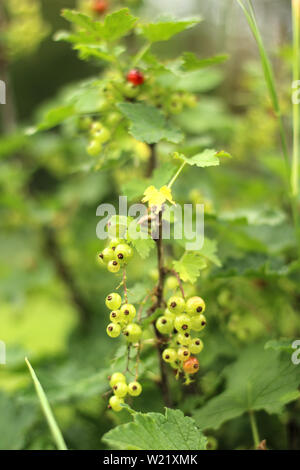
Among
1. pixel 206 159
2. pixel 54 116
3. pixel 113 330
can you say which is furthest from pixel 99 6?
pixel 113 330

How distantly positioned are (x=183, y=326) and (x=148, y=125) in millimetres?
223

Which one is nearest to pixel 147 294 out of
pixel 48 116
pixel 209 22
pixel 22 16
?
pixel 48 116

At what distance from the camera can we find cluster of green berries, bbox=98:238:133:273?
38cm

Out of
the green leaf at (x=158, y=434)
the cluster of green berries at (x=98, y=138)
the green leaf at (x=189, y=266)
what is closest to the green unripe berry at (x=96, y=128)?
the cluster of green berries at (x=98, y=138)

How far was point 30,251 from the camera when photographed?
Result: 1205mm

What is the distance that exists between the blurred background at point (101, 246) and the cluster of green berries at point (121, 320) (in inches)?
2.1

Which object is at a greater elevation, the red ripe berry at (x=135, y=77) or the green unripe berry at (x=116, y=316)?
the red ripe berry at (x=135, y=77)

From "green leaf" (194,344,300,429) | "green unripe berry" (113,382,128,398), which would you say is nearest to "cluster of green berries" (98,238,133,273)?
"green unripe berry" (113,382,128,398)

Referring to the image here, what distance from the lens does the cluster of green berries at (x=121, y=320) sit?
38 centimetres

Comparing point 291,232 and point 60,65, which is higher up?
point 60,65

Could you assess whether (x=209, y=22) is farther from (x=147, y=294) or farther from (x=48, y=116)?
(x=147, y=294)

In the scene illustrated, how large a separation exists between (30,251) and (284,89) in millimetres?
764

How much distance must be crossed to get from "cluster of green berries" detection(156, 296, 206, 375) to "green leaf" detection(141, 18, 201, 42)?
11.6 inches

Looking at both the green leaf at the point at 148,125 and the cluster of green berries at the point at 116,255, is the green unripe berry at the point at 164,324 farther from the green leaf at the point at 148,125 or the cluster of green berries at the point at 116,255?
the green leaf at the point at 148,125
